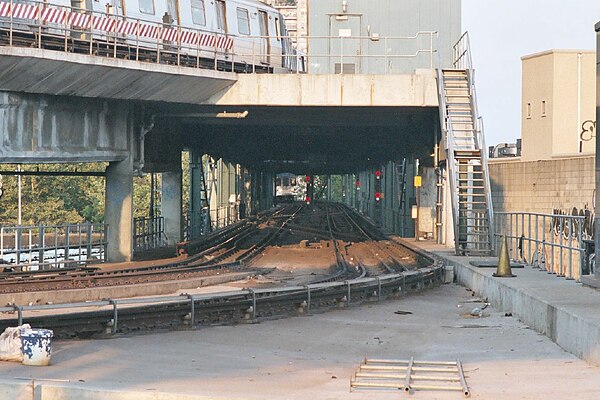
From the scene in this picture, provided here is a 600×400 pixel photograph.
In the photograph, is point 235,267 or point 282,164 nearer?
point 235,267

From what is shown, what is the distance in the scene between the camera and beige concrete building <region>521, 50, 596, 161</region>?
5581 centimetres

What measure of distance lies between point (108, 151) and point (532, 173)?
1793 cm

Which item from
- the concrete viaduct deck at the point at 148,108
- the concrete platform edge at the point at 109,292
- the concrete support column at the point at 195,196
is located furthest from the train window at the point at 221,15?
the concrete platform edge at the point at 109,292

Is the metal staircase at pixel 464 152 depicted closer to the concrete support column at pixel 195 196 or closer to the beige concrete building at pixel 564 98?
the concrete support column at pixel 195 196

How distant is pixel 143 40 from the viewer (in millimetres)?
32750

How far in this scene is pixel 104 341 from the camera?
50.9 ft

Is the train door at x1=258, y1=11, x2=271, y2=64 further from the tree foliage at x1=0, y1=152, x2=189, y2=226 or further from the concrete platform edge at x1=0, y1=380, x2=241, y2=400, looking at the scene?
the tree foliage at x1=0, y1=152, x2=189, y2=226

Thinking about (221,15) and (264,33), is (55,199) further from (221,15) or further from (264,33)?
(221,15)

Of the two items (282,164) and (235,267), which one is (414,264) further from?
(282,164)

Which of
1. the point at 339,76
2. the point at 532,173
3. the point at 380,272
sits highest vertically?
the point at 339,76

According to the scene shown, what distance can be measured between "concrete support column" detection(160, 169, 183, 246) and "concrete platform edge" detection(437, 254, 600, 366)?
21749 mm

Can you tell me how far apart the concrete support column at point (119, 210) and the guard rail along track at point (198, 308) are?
12.5 meters

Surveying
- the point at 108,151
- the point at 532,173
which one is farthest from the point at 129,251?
the point at 532,173

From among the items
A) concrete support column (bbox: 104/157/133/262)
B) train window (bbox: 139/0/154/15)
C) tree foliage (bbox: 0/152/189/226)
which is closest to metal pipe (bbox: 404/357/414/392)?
concrete support column (bbox: 104/157/133/262)
